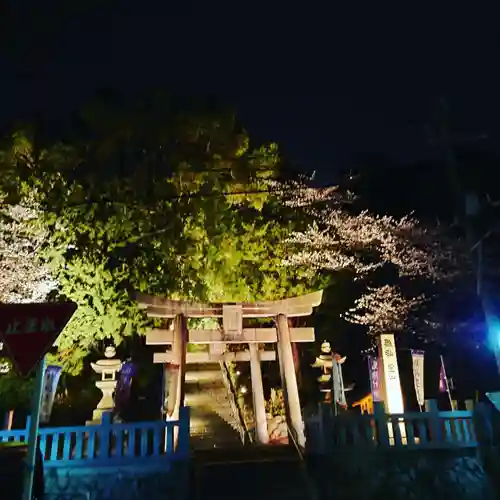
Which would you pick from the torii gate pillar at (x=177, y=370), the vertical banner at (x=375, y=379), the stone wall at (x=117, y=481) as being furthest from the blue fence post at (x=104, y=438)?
the vertical banner at (x=375, y=379)

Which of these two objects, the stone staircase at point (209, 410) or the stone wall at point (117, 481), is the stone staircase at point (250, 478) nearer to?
the stone wall at point (117, 481)

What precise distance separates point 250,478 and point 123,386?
823 centimetres

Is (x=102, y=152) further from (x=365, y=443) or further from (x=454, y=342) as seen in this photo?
(x=454, y=342)

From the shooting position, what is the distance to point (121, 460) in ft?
33.0

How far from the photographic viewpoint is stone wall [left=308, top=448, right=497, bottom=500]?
9.92 metres

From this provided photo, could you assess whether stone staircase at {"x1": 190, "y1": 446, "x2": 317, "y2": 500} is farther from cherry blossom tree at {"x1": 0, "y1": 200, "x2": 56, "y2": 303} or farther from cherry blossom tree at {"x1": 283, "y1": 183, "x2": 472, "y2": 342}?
cherry blossom tree at {"x1": 283, "y1": 183, "x2": 472, "y2": 342}

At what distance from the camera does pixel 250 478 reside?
10.6m

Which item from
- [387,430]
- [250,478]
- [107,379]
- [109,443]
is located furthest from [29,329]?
[107,379]

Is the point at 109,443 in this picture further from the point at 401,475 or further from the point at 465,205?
the point at 465,205

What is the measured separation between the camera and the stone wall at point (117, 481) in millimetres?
9859

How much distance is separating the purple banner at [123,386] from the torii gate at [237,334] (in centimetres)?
261

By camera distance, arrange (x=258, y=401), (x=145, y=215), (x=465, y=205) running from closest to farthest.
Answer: (x=465, y=205)
(x=258, y=401)
(x=145, y=215)

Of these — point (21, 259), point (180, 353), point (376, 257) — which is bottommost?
point (180, 353)

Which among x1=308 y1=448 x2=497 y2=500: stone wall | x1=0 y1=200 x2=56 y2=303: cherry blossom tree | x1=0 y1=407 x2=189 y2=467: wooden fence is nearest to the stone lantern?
x1=0 y1=200 x2=56 y2=303: cherry blossom tree
